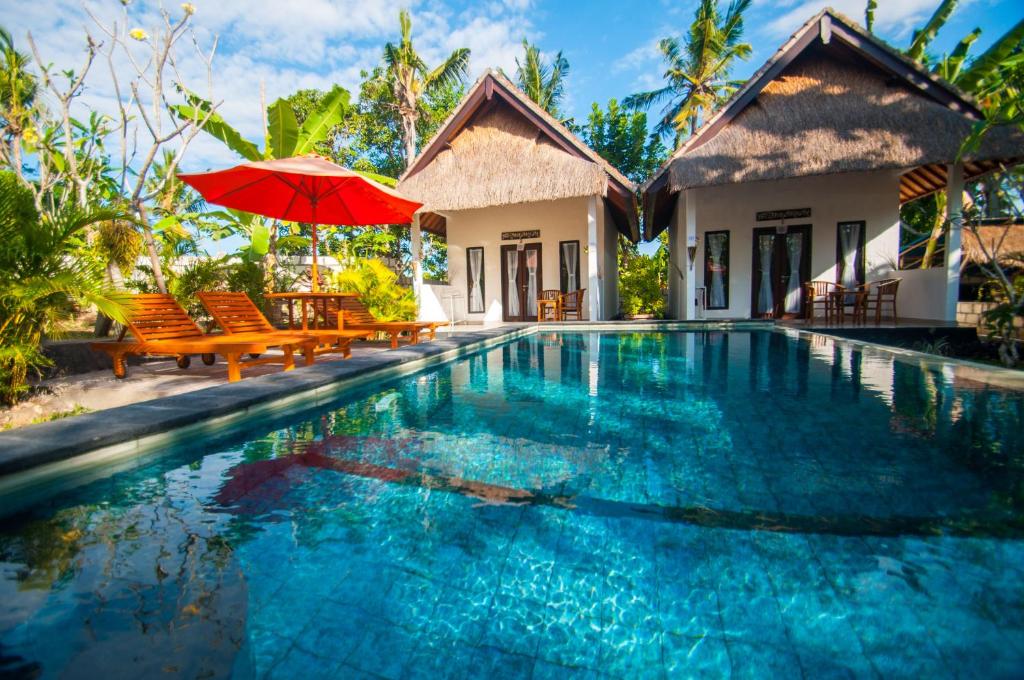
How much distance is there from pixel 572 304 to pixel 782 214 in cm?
553

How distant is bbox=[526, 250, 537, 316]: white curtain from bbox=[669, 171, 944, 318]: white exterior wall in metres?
4.01

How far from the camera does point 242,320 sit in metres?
6.13

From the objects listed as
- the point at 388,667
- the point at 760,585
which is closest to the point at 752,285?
the point at 760,585

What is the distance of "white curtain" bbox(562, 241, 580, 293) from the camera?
1375 centimetres

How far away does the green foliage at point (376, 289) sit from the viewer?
10344 mm

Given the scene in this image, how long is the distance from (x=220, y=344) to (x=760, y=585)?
4848mm

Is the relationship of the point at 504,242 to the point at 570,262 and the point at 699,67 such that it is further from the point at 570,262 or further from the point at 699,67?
the point at 699,67

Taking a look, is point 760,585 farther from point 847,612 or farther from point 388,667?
point 388,667

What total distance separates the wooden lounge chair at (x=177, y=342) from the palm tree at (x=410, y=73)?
47.1ft

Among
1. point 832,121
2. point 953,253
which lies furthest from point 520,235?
point 953,253

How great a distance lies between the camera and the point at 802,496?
6.90 feet

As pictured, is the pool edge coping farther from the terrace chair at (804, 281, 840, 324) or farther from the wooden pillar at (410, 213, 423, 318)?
the wooden pillar at (410, 213, 423, 318)

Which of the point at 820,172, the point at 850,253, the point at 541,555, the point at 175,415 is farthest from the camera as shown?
the point at 850,253

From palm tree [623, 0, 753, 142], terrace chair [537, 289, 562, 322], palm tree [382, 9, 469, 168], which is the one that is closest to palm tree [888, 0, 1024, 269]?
palm tree [623, 0, 753, 142]
